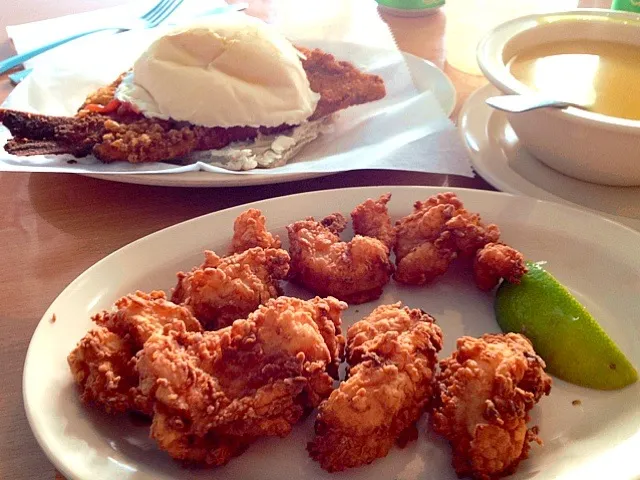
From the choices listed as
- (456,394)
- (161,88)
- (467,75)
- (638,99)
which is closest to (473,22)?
(467,75)

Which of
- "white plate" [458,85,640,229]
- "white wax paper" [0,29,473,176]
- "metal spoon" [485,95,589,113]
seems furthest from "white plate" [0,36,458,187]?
"metal spoon" [485,95,589,113]

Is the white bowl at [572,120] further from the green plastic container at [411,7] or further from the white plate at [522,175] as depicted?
the green plastic container at [411,7]

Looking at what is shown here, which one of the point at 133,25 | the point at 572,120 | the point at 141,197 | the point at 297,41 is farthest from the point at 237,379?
the point at 133,25

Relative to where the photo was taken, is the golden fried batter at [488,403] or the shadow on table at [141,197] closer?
the golden fried batter at [488,403]

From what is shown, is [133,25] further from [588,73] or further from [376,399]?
[376,399]

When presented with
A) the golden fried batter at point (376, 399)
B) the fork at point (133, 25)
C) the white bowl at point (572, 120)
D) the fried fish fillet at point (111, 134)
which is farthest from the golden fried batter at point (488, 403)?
the fork at point (133, 25)

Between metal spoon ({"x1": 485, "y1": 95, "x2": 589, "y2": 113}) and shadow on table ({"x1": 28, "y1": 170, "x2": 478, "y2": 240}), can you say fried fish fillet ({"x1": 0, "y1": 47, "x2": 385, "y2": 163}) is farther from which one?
metal spoon ({"x1": 485, "y1": 95, "x2": 589, "y2": 113})

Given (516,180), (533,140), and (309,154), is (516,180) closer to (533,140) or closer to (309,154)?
(533,140)
